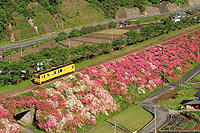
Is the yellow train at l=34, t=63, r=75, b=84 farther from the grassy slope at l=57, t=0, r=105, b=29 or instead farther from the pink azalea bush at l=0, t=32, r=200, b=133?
the grassy slope at l=57, t=0, r=105, b=29

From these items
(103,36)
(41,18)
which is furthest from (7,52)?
(103,36)

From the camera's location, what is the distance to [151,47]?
96062mm

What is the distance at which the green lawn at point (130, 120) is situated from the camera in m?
54.7

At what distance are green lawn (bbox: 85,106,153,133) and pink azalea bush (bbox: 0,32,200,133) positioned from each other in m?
2.11

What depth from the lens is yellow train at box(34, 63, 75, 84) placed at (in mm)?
61844

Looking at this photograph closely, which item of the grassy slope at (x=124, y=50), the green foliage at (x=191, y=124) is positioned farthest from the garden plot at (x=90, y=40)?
the green foliage at (x=191, y=124)

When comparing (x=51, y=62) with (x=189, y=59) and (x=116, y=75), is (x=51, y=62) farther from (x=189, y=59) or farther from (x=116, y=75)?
(x=189, y=59)

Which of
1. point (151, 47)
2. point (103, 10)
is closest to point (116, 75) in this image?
point (151, 47)

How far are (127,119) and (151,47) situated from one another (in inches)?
1689

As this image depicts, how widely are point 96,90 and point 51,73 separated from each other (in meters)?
11.1

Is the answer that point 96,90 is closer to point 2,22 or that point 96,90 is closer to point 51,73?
point 51,73

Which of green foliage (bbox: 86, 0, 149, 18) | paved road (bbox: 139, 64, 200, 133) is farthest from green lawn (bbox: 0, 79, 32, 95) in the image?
green foliage (bbox: 86, 0, 149, 18)

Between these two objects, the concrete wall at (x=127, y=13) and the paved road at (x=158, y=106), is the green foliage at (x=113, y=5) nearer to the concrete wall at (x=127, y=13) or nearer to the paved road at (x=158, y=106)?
the concrete wall at (x=127, y=13)

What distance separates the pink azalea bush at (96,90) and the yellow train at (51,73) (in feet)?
9.50
